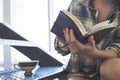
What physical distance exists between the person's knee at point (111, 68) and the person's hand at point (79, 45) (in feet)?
0.23

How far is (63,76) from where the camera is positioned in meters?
1.46

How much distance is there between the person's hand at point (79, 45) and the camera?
96cm

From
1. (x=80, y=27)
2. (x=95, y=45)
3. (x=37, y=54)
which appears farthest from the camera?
(x=37, y=54)

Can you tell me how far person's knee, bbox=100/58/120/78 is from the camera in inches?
36.8

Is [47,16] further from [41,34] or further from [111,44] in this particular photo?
[111,44]

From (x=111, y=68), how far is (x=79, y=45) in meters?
0.15

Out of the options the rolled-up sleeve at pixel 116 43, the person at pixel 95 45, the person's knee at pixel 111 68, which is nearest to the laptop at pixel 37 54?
the person at pixel 95 45

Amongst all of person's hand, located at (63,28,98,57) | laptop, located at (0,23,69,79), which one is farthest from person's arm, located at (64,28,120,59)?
laptop, located at (0,23,69,79)

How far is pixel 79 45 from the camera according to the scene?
98 cm

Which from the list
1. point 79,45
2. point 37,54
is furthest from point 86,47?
point 37,54

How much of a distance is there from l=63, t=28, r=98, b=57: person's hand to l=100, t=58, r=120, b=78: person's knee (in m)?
0.07

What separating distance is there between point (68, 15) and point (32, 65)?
506 mm

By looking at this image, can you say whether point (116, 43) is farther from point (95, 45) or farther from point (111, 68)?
point (111, 68)

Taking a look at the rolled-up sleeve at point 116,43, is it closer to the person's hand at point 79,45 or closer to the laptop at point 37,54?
the person's hand at point 79,45
